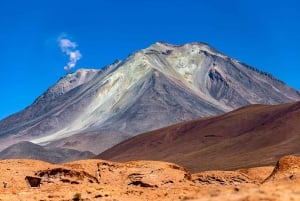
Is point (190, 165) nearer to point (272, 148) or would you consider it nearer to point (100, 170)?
point (272, 148)

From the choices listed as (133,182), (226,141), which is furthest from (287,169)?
(226,141)

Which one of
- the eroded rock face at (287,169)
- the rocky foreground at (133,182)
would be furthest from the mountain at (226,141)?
the eroded rock face at (287,169)

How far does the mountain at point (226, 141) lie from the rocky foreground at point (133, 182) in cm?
7210

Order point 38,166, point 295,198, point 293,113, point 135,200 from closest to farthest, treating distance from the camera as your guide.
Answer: point 295,198, point 135,200, point 38,166, point 293,113

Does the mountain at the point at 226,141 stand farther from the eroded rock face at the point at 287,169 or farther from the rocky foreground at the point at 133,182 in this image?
the eroded rock face at the point at 287,169

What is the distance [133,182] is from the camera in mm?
22047

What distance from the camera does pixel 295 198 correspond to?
1252cm

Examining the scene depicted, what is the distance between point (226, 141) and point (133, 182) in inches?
4480

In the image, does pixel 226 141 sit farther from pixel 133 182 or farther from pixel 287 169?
pixel 287 169

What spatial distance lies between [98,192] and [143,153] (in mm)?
137124

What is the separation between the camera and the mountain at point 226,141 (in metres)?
108

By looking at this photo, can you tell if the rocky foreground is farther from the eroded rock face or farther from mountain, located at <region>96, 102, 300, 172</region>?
mountain, located at <region>96, 102, 300, 172</region>

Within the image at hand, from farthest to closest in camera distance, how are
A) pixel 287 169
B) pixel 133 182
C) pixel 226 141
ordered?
1. pixel 226 141
2. pixel 133 182
3. pixel 287 169

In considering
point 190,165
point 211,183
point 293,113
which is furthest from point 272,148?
point 211,183
